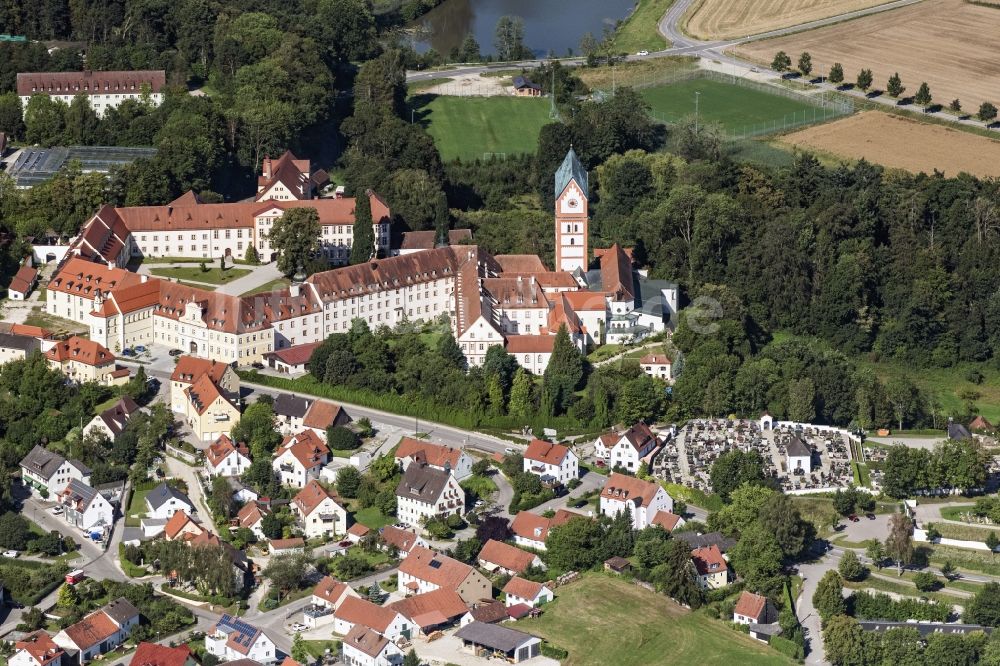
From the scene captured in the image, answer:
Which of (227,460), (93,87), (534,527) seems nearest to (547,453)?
(534,527)

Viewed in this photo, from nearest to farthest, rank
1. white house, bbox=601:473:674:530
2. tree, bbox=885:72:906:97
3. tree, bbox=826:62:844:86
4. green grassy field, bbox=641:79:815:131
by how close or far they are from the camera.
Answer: white house, bbox=601:473:674:530 → green grassy field, bbox=641:79:815:131 → tree, bbox=885:72:906:97 → tree, bbox=826:62:844:86

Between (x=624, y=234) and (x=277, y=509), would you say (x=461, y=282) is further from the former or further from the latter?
(x=277, y=509)

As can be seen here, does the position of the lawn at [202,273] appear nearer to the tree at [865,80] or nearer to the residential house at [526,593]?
the residential house at [526,593]

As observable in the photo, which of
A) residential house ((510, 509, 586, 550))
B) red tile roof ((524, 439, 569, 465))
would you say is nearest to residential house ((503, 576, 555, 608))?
residential house ((510, 509, 586, 550))

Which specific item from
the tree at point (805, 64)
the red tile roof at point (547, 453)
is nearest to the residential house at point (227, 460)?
the red tile roof at point (547, 453)

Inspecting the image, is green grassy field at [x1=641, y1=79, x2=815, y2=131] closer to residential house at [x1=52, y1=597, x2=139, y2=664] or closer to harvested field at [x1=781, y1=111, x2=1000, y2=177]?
harvested field at [x1=781, y1=111, x2=1000, y2=177]

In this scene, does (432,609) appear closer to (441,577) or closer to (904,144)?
(441,577)
